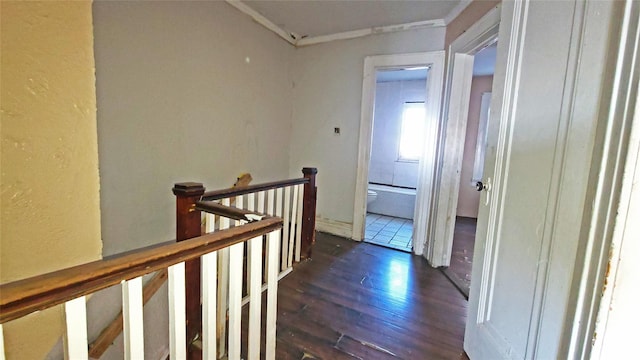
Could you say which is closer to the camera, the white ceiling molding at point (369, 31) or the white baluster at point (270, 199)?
the white baluster at point (270, 199)

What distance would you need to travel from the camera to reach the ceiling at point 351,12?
2.36 meters

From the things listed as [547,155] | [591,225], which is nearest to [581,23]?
[547,155]

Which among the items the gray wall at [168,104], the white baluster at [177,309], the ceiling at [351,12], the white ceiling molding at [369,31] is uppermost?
the ceiling at [351,12]

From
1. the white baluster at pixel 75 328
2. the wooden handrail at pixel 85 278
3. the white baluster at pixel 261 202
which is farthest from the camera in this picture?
the white baluster at pixel 261 202

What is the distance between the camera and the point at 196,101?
2217mm

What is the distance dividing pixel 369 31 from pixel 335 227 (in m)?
2.27

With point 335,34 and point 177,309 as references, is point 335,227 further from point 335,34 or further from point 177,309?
point 177,309

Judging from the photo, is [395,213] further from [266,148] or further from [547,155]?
[547,155]

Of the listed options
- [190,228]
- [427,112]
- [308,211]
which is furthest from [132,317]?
[427,112]

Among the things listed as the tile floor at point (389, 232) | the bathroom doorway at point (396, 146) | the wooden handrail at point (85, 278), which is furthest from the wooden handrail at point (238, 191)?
the bathroom doorway at point (396, 146)

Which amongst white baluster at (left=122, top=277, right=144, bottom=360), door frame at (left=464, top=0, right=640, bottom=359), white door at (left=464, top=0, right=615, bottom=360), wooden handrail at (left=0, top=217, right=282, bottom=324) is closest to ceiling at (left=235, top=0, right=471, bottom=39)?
white door at (left=464, top=0, right=615, bottom=360)

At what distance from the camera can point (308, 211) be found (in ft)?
8.47

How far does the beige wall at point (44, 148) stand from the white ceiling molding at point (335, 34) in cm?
194

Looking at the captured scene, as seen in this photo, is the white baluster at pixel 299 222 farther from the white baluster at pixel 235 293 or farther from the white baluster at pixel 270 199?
the white baluster at pixel 235 293
